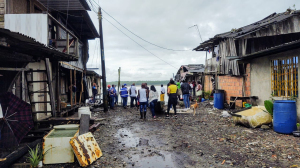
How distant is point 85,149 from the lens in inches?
164

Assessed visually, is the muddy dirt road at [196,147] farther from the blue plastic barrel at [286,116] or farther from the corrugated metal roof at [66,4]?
the corrugated metal roof at [66,4]

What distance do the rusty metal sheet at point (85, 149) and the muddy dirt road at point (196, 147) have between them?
0.16m

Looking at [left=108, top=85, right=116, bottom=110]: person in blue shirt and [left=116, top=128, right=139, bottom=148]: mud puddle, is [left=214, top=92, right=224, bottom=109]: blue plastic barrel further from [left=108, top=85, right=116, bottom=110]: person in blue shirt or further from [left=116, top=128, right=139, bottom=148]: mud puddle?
[left=116, top=128, right=139, bottom=148]: mud puddle

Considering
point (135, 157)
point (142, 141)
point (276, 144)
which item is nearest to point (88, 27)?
point (142, 141)

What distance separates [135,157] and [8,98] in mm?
3306

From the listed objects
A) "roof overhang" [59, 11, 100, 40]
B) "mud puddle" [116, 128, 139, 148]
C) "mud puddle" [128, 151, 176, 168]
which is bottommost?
"mud puddle" [116, 128, 139, 148]

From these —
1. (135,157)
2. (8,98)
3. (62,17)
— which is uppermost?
(62,17)

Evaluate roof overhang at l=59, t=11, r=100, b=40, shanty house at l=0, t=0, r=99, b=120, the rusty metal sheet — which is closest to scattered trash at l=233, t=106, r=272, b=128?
the rusty metal sheet

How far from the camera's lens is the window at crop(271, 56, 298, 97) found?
7.46 m

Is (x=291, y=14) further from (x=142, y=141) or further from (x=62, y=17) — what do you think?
(x=62, y=17)

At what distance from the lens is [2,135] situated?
15.0ft

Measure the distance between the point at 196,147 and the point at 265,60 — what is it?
20.2 ft

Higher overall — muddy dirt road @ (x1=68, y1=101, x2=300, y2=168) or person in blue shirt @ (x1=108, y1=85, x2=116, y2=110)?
person in blue shirt @ (x1=108, y1=85, x2=116, y2=110)

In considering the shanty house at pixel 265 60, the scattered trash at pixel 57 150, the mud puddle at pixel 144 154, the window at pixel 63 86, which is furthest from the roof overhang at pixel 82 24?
the shanty house at pixel 265 60
